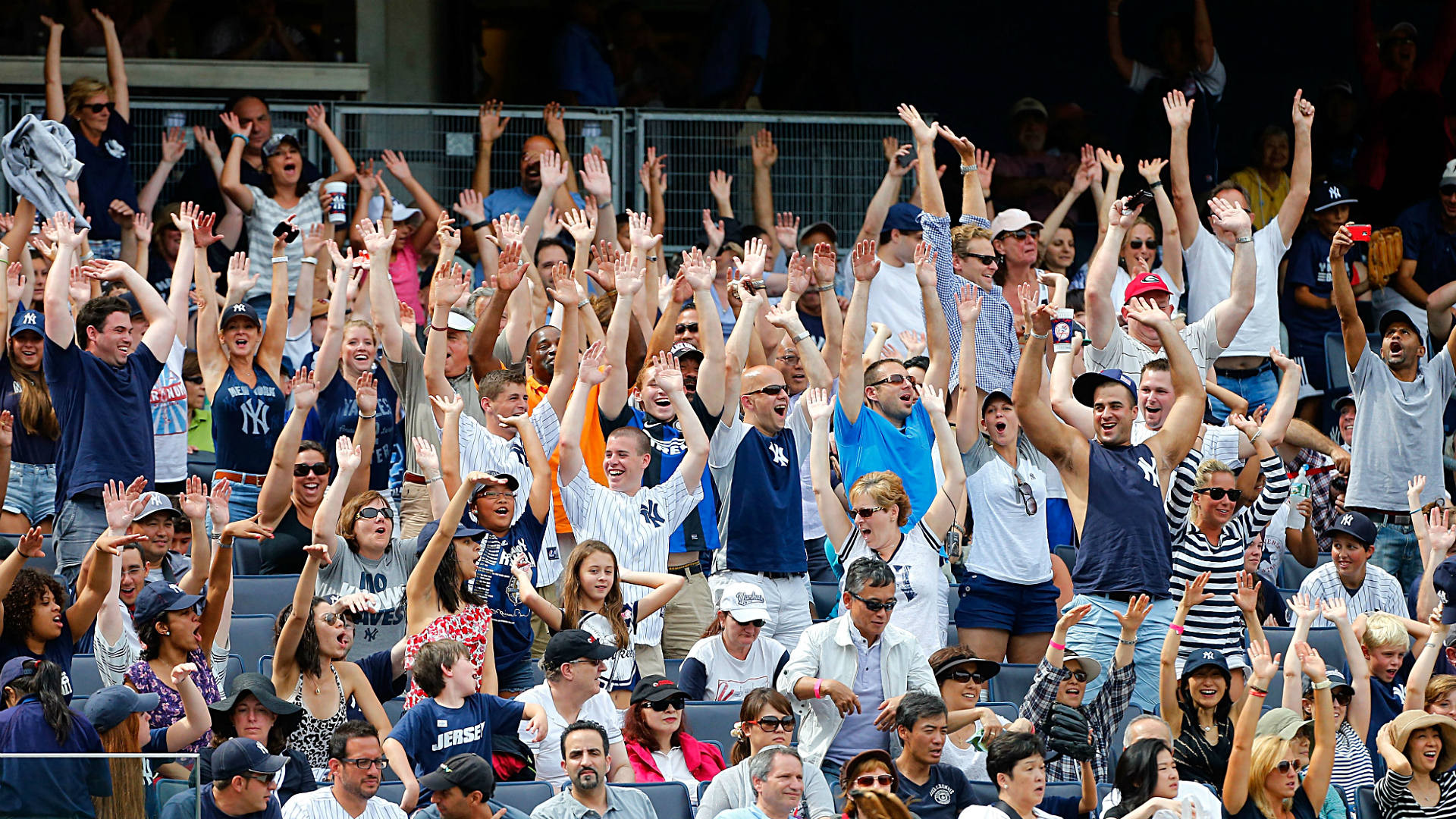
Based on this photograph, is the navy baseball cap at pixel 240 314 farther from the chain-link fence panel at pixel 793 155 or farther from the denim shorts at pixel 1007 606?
the chain-link fence panel at pixel 793 155

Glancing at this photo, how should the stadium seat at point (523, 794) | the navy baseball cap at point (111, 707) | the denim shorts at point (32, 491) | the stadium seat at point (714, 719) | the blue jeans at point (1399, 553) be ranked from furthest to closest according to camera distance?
the blue jeans at point (1399, 553), the denim shorts at point (32, 491), the stadium seat at point (714, 719), the stadium seat at point (523, 794), the navy baseball cap at point (111, 707)

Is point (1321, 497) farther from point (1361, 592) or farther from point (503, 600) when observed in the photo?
point (503, 600)

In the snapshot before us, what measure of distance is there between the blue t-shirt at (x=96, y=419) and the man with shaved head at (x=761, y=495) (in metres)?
2.43

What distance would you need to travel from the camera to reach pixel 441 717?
22.1 feet

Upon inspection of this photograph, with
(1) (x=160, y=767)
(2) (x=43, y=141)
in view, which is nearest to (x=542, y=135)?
(2) (x=43, y=141)

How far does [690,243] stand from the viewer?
12602 millimetres

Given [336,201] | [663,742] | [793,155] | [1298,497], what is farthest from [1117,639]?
[793,155]

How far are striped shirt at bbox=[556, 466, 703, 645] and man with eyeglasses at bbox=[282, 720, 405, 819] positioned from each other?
1.81m

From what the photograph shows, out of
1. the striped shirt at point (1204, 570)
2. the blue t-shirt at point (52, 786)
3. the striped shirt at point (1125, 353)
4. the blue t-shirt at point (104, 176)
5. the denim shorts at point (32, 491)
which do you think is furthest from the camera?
the blue t-shirt at point (104, 176)

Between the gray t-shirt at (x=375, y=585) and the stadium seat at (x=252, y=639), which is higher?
the gray t-shirt at (x=375, y=585)

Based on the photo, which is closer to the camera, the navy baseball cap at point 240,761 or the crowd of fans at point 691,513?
the navy baseball cap at point 240,761

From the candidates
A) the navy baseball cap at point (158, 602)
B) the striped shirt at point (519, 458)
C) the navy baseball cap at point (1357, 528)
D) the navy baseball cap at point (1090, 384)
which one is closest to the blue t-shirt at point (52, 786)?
the navy baseball cap at point (158, 602)

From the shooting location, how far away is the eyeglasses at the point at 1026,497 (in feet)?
27.3

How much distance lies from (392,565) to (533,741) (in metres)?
1.22
